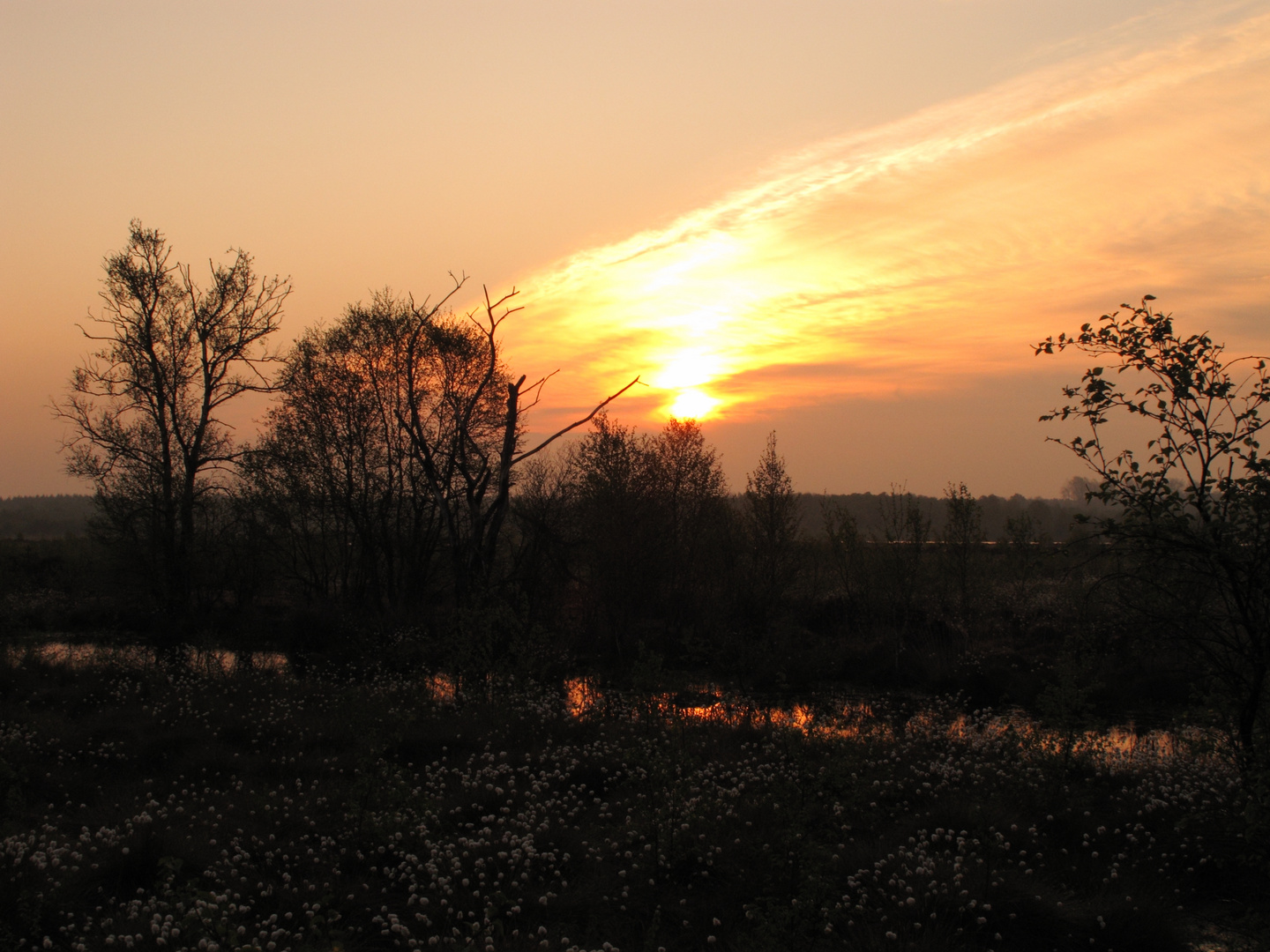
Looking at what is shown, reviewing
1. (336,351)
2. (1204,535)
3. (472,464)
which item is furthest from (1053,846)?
(336,351)

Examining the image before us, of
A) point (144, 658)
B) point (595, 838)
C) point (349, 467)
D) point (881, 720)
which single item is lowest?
point (881, 720)

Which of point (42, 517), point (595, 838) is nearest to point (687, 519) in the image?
point (595, 838)

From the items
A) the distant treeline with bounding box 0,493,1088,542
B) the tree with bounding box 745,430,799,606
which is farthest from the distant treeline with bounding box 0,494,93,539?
the tree with bounding box 745,430,799,606

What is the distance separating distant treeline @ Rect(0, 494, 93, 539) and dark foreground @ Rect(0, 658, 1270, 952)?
302ft

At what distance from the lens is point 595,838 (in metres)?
8.44

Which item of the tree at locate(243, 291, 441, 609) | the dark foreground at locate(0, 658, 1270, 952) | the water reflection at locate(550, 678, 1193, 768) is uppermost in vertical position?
the tree at locate(243, 291, 441, 609)

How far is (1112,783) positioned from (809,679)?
11987 mm

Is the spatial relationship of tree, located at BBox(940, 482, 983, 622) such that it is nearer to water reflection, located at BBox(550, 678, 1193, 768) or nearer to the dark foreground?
water reflection, located at BBox(550, 678, 1193, 768)

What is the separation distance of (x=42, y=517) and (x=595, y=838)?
155 metres

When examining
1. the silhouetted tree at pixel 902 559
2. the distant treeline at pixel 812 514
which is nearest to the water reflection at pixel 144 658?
the silhouetted tree at pixel 902 559

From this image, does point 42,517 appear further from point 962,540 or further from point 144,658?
point 962,540

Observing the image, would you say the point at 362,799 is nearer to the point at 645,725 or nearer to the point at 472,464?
the point at 645,725

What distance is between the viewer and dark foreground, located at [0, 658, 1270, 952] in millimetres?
6410

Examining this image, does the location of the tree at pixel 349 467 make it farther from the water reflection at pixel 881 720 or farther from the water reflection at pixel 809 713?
the water reflection at pixel 881 720
